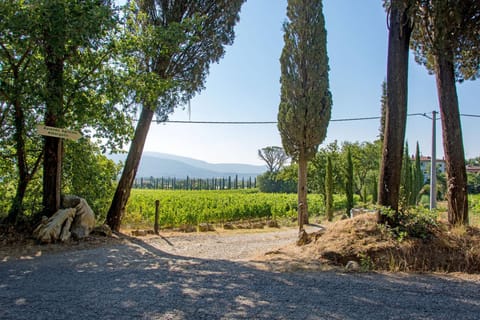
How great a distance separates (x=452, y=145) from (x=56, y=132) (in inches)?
295

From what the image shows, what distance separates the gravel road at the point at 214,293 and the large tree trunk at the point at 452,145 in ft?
8.14

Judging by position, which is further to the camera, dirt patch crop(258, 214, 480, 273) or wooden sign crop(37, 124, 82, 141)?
wooden sign crop(37, 124, 82, 141)

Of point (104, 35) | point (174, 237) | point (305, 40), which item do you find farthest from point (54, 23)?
point (305, 40)

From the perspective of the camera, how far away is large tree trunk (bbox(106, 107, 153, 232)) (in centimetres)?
862

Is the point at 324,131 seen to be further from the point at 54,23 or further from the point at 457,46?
the point at 54,23

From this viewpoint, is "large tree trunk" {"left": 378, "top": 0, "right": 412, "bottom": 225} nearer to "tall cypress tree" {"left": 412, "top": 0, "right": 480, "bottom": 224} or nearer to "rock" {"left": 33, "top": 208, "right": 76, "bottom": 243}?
"tall cypress tree" {"left": 412, "top": 0, "right": 480, "bottom": 224}

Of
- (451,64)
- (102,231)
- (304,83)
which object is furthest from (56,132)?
(304,83)

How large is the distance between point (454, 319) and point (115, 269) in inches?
150

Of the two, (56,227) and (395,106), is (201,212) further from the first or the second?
(395,106)

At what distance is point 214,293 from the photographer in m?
3.16

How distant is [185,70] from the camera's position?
29.5ft

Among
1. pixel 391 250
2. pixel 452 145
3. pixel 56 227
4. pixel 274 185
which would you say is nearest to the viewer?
pixel 391 250

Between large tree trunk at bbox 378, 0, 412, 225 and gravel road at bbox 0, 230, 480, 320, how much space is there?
186 cm

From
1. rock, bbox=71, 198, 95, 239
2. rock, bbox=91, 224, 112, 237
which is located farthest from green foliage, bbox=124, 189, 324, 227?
rock, bbox=71, 198, 95, 239
